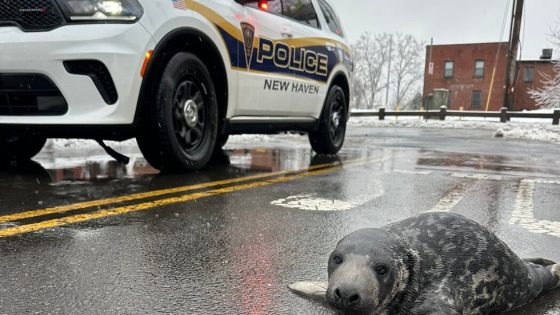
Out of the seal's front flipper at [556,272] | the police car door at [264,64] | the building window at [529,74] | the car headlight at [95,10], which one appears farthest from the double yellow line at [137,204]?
the building window at [529,74]

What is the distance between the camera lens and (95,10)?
357 cm

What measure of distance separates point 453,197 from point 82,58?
3048 mm

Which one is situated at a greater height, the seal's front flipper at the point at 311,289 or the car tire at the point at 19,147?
the car tire at the point at 19,147

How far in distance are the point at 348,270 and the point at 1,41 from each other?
3387 mm

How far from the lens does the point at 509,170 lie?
18.6 ft

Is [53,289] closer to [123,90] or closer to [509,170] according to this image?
[123,90]

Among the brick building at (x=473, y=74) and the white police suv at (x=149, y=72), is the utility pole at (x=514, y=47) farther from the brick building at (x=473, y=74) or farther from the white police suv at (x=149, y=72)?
the white police suv at (x=149, y=72)

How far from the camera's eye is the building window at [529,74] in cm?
3881

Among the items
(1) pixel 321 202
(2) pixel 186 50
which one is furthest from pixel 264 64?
(1) pixel 321 202

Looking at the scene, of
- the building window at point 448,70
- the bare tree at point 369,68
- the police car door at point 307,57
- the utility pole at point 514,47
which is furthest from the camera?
the bare tree at point 369,68

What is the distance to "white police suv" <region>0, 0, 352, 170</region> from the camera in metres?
3.56

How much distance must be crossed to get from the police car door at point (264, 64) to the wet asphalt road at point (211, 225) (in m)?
0.75

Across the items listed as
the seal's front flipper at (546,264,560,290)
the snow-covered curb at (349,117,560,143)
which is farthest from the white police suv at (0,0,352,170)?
the snow-covered curb at (349,117,560,143)

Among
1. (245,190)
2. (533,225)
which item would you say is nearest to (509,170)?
(533,225)
